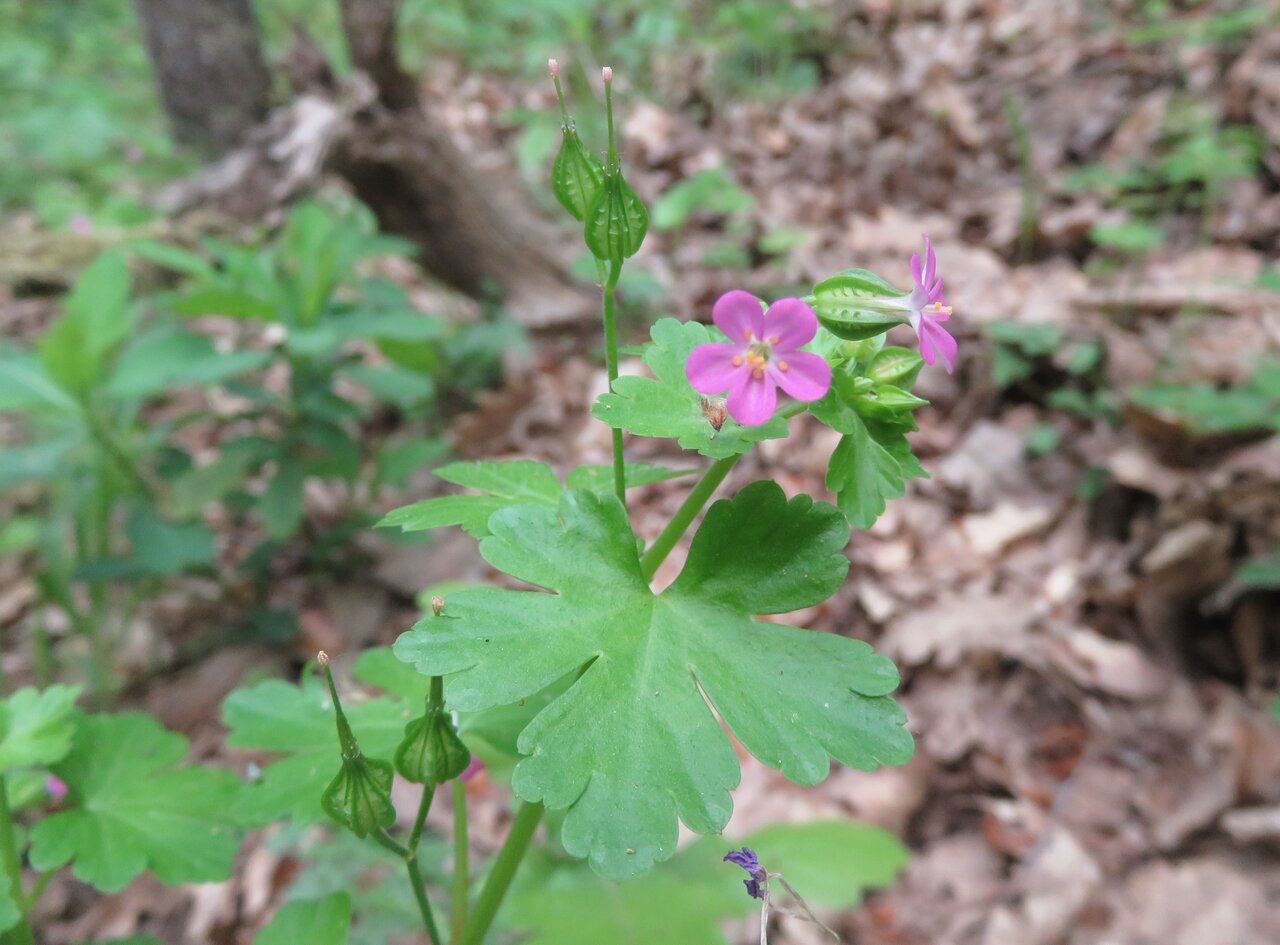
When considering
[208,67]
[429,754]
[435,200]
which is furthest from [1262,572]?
[208,67]

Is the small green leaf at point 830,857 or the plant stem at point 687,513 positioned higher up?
the plant stem at point 687,513

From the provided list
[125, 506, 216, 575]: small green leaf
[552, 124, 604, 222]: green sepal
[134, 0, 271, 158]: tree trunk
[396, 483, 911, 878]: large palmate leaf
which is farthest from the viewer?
[134, 0, 271, 158]: tree trunk

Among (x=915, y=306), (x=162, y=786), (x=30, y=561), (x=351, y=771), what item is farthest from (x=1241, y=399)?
(x=30, y=561)

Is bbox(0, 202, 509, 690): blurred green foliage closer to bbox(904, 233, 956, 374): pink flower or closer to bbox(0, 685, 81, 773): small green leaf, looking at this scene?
bbox(0, 685, 81, 773): small green leaf

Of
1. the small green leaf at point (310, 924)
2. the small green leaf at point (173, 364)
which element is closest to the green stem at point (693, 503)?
the small green leaf at point (310, 924)

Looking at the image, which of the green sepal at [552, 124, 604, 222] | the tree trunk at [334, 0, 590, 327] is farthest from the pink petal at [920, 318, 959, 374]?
the tree trunk at [334, 0, 590, 327]

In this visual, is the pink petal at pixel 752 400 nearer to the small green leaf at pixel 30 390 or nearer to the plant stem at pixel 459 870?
the plant stem at pixel 459 870

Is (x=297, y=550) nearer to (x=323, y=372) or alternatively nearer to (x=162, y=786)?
(x=323, y=372)

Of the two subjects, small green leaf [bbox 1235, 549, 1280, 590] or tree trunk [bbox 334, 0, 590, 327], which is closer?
small green leaf [bbox 1235, 549, 1280, 590]

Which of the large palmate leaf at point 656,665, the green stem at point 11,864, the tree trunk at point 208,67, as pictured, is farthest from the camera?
the tree trunk at point 208,67
